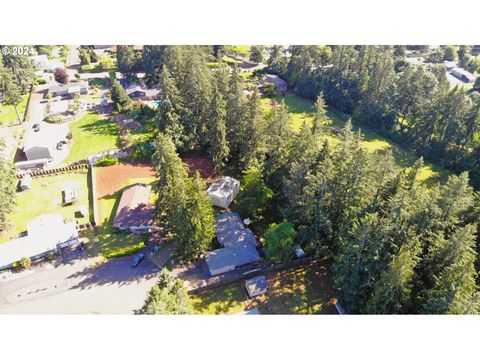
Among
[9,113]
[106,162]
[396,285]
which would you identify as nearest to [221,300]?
[396,285]

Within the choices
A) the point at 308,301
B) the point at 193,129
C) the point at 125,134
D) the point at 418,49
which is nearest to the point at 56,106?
the point at 125,134

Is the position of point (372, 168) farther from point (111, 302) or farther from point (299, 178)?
point (111, 302)

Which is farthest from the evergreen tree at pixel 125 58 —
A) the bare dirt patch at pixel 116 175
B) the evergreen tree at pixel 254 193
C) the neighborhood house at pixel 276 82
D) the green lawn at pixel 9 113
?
the evergreen tree at pixel 254 193

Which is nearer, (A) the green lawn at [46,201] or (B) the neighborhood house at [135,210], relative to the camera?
(B) the neighborhood house at [135,210]

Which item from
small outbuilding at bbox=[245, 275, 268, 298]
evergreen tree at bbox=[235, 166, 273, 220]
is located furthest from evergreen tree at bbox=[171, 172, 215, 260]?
small outbuilding at bbox=[245, 275, 268, 298]

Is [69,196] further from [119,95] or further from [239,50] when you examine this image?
[239,50]

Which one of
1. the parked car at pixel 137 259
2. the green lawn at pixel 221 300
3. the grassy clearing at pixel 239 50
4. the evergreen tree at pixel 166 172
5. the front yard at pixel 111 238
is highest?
the grassy clearing at pixel 239 50

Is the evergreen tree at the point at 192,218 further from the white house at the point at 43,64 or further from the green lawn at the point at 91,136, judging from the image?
the white house at the point at 43,64
